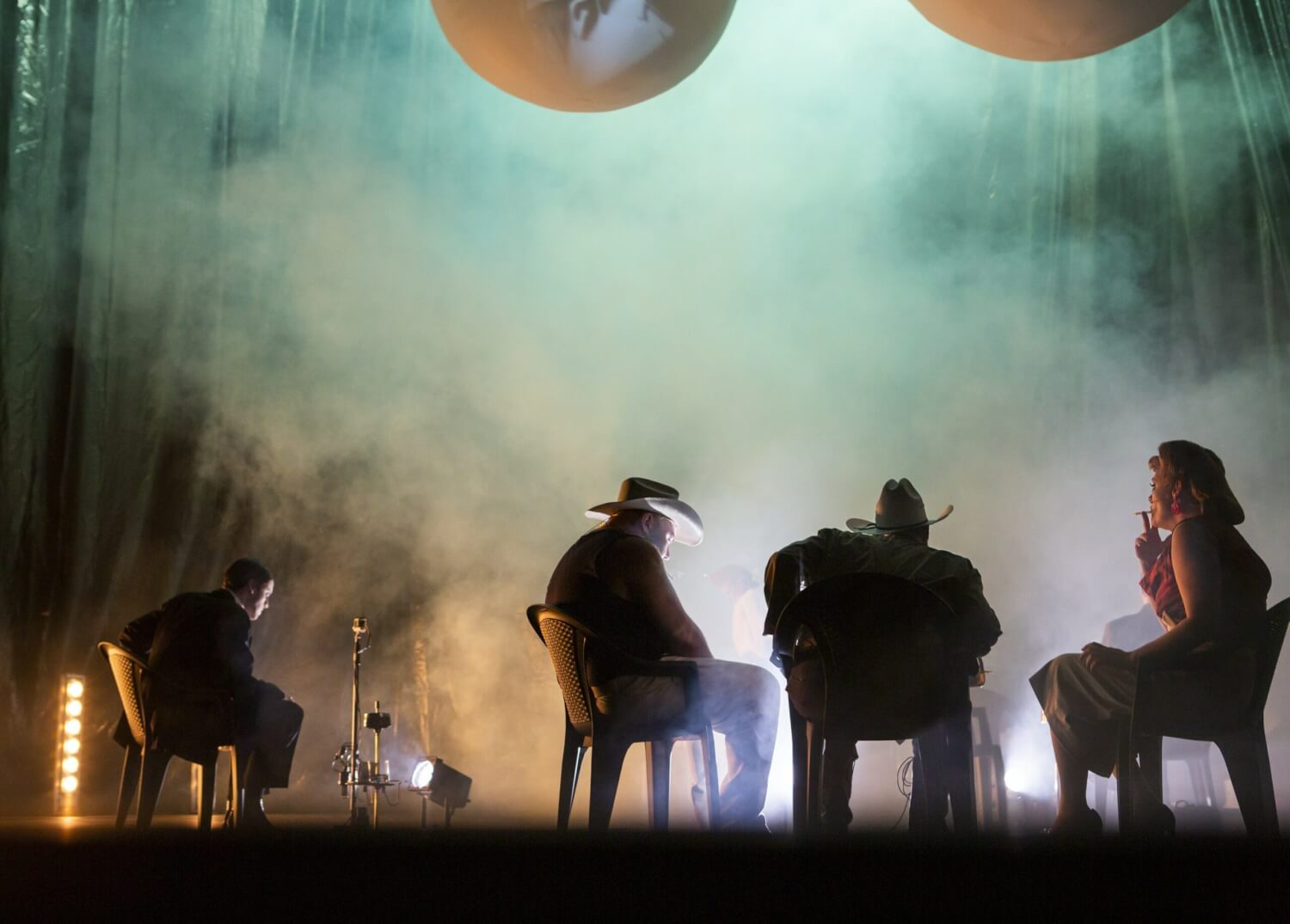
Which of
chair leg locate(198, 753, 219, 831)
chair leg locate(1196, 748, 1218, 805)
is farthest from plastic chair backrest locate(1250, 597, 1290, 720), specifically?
chair leg locate(198, 753, 219, 831)

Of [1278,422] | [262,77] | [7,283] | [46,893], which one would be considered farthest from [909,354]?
[46,893]

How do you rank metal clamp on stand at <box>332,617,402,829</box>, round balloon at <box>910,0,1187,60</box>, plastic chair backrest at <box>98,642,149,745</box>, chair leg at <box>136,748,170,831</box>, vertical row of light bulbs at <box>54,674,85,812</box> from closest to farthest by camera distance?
round balloon at <box>910,0,1187,60</box>
chair leg at <box>136,748,170,831</box>
plastic chair backrest at <box>98,642,149,745</box>
metal clamp on stand at <box>332,617,402,829</box>
vertical row of light bulbs at <box>54,674,85,812</box>

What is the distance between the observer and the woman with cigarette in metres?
2.29

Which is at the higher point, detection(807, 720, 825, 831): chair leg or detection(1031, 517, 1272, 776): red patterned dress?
detection(1031, 517, 1272, 776): red patterned dress

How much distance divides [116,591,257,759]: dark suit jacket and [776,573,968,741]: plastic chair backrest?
194cm

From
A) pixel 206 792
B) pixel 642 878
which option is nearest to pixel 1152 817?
→ pixel 642 878

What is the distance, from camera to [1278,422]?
490 cm

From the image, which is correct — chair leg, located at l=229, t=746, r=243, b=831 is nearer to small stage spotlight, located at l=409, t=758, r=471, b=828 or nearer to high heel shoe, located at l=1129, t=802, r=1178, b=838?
small stage spotlight, located at l=409, t=758, r=471, b=828

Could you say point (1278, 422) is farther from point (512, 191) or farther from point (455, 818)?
Answer: point (455, 818)

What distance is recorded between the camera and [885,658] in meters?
2.13

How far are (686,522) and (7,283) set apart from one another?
3.41 meters

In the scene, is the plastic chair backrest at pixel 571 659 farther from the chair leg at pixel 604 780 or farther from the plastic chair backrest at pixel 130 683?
the plastic chair backrest at pixel 130 683

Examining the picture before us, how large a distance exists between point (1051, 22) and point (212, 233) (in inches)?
151

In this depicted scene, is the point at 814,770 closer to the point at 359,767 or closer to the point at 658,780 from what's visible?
the point at 658,780
